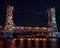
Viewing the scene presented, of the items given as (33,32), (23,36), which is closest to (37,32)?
(33,32)

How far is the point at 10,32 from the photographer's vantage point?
4592 inches

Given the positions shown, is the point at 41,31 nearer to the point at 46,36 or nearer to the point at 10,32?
the point at 46,36

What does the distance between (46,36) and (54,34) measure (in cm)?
892

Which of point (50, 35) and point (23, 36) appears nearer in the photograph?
point (23, 36)

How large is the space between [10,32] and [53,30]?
21.9m

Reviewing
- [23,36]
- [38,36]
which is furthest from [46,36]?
[23,36]

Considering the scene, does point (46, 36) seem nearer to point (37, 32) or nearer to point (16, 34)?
point (37, 32)

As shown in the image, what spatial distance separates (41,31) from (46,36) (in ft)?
14.0

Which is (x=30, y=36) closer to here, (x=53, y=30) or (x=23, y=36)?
(x=23, y=36)

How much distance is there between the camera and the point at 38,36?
388 ft

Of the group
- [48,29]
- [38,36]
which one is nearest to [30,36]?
[38,36]

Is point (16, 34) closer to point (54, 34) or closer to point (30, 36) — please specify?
point (30, 36)

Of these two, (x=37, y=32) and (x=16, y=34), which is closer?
(x=16, y=34)

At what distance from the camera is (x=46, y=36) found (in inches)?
4673
